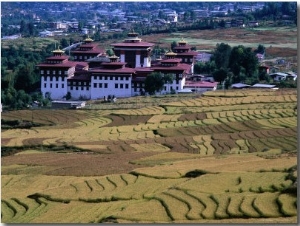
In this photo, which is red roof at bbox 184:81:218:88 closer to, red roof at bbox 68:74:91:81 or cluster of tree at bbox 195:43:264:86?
cluster of tree at bbox 195:43:264:86

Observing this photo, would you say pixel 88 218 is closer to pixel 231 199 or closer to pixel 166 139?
pixel 231 199

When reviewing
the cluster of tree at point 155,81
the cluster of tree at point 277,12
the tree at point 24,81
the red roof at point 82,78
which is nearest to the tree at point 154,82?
the cluster of tree at point 155,81

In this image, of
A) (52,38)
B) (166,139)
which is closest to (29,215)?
(166,139)

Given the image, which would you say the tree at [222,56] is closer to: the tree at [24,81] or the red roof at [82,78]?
the red roof at [82,78]

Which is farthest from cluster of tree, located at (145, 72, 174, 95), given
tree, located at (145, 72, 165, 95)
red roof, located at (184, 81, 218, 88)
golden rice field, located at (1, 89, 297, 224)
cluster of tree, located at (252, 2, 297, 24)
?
cluster of tree, located at (252, 2, 297, 24)

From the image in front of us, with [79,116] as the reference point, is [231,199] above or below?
above
